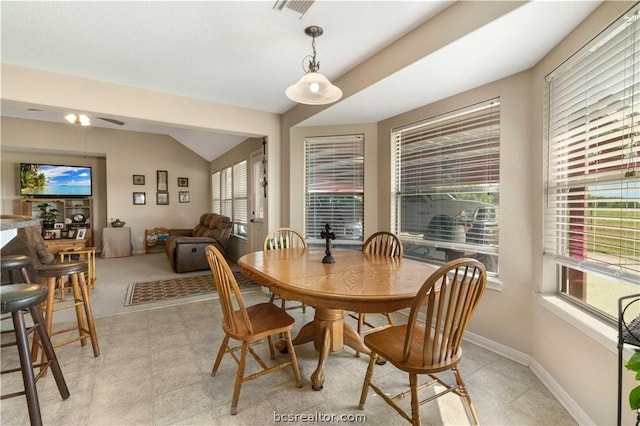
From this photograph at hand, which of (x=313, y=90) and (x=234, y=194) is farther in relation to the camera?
(x=234, y=194)

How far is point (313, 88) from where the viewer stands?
1.92 meters

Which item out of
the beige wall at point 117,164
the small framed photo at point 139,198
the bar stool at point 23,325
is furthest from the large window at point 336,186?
the small framed photo at point 139,198

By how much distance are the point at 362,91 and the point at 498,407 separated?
8.39 feet

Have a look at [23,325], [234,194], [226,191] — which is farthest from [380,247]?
[226,191]

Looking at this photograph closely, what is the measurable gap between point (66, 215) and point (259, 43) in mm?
7370

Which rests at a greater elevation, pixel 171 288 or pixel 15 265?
pixel 15 265

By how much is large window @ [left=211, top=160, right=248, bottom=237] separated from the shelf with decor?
286 cm

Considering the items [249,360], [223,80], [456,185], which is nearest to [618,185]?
[456,185]

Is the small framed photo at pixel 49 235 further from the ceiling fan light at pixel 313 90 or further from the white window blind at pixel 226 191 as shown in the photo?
the ceiling fan light at pixel 313 90

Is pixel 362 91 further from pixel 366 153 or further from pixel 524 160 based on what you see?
pixel 524 160

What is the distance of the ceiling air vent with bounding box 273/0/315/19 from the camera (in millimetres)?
1790

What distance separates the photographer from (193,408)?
1.71 meters

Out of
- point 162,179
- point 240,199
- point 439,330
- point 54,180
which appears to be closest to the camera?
point 439,330

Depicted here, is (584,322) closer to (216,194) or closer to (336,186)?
(336,186)
